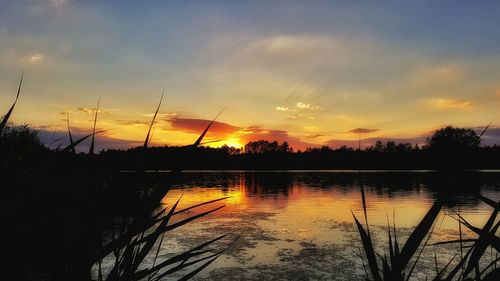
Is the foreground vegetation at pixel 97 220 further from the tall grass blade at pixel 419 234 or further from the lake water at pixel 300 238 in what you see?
the lake water at pixel 300 238

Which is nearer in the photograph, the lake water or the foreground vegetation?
the foreground vegetation

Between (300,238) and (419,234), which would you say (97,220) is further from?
(300,238)

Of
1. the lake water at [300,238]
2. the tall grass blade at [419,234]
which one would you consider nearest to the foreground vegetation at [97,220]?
the tall grass blade at [419,234]

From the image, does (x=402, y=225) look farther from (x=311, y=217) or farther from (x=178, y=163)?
(x=178, y=163)

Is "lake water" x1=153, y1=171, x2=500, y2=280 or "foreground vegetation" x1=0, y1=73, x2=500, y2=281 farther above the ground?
"foreground vegetation" x1=0, y1=73, x2=500, y2=281

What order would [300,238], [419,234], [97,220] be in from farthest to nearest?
[300,238] < [97,220] < [419,234]

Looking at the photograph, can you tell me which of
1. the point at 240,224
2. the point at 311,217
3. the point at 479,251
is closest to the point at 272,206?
the point at 311,217

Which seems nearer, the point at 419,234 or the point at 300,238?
the point at 419,234

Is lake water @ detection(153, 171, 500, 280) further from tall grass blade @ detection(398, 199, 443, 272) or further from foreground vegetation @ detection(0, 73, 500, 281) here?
foreground vegetation @ detection(0, 73, 500, 281)

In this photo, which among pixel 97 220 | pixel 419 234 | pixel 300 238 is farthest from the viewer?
pixel 300 238

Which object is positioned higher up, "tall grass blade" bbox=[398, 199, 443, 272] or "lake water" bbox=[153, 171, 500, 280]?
"tall grass blade" bbox=[398, 199, 443, 272]

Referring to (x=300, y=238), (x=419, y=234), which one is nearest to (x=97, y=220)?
(x=419, y=234)

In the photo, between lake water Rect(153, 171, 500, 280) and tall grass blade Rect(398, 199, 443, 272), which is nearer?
tall grass blade Rect(398, 199, 443, 272)

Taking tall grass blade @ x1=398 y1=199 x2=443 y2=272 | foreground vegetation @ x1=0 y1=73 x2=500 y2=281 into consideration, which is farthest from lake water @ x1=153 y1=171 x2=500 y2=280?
foreground vegetation @ x1=0 y1=73 x2=500 y2=281
